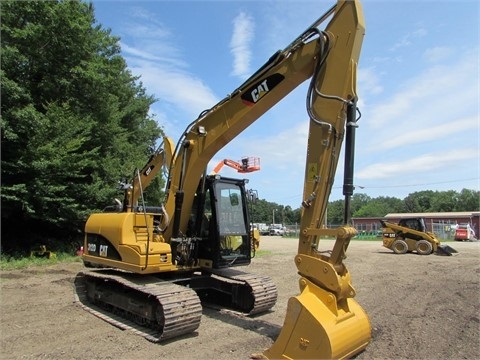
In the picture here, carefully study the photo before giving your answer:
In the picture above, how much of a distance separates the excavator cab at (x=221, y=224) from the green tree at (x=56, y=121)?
8384 mm

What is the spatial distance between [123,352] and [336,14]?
17.1 feet

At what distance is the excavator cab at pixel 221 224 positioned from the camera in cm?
747

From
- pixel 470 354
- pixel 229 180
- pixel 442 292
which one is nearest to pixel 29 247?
pixel 229 180

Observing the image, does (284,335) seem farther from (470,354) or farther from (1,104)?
(1,104)

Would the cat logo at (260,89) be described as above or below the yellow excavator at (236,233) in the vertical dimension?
above

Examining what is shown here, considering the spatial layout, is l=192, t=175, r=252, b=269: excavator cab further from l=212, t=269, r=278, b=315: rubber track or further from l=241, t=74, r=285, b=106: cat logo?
l=241, t=74, r=285, b=106: cat logo

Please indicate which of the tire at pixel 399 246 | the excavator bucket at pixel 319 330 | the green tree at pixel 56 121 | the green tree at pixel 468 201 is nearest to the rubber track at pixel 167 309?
the excavator bucket at pixel 319 330

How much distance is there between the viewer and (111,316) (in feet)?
24.3

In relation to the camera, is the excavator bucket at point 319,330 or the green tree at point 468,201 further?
the green tree at point 468,201

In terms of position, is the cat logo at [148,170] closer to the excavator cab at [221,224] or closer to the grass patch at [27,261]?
the excavator cab at [221,224]

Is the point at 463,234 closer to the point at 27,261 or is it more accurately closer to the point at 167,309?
the point at 27,261

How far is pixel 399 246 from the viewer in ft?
68.3

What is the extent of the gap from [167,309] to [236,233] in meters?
2.12

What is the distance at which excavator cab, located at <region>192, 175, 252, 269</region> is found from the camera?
294 inches
